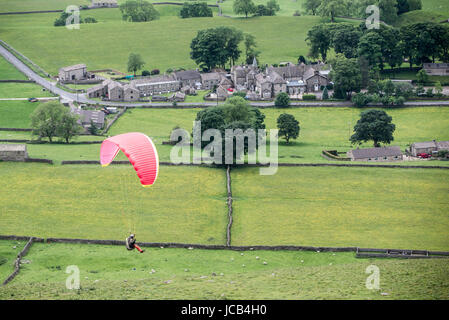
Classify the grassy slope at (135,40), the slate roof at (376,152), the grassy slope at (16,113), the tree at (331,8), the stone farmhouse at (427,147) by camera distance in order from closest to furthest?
the slate roof at (376,152) < the stone farmhouse at (427,147) < the grassy slope at (16,113) < the grassy slope at (135,40) < the tree at (331,8)

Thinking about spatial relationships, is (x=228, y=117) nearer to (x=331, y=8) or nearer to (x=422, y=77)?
(x=422, y=77)

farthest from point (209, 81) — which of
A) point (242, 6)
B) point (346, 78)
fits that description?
point (242, 6)

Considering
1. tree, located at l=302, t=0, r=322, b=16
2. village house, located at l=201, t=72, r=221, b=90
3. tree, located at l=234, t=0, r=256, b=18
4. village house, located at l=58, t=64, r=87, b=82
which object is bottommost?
village house, located at l=201, t=72, r=221, b=90

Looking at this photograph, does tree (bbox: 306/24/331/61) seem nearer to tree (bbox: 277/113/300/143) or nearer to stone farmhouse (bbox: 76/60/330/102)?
stone farmhouse (bbox: 76/60/330/102)

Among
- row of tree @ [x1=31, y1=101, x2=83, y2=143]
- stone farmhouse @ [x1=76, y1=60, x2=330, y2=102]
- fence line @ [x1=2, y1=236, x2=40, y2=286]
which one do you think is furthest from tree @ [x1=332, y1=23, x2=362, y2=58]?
fence line @ [x1=2, y1=236, x2=40, y2=286]

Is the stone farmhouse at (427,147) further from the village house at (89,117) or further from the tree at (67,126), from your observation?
the village house at (89,117)


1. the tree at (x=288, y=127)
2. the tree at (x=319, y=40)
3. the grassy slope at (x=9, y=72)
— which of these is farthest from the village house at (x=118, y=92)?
the tree at (x=319, y=40)
